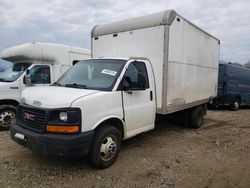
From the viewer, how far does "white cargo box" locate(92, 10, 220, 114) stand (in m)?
5.50

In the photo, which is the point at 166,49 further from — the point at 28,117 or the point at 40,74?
the point at 40,74

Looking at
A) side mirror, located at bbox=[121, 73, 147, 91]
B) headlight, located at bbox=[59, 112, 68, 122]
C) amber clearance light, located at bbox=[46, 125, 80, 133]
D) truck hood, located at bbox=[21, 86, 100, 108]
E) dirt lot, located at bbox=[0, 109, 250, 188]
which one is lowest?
dirt lot, located at bbox=[0, 109, 250, 188]

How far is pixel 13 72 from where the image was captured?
754 cm

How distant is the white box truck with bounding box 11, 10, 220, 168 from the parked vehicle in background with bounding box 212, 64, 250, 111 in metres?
6.63

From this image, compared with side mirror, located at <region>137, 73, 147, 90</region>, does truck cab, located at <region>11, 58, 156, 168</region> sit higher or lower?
lower

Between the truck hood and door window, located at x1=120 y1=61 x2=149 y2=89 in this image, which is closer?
the truck hood

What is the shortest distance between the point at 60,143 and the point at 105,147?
0.98 meters

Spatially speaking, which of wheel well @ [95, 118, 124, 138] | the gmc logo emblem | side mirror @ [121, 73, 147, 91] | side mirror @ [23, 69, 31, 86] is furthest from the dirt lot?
side mirror @ [23, 69, 31, 86]

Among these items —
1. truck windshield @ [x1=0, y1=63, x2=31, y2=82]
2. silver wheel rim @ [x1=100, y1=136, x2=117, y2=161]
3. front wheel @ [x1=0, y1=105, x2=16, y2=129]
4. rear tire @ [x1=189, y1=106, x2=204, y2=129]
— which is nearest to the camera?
silver wheel rim @ [x1=100, y1=136, x2=117, y2=161]

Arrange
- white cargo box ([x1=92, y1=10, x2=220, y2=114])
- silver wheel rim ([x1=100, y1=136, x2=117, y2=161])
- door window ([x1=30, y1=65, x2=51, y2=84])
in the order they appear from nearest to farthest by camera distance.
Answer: silver wheel rim ([x1=100, y1=136, x2=117, y2=161]), white cargo box ([x1=92, y1=10, x2=220, y2=114]), door window ([x1=30, y1=65, x2=51, y2=84])

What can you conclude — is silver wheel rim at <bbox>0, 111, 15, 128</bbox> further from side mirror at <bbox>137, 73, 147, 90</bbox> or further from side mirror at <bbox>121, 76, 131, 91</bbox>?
side mirror at <bbox>137, 73, 147, 90</bbox>

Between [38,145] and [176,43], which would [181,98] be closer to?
[176,43]

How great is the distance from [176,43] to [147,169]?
3.16 meters

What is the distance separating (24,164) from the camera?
4551 millimetres
